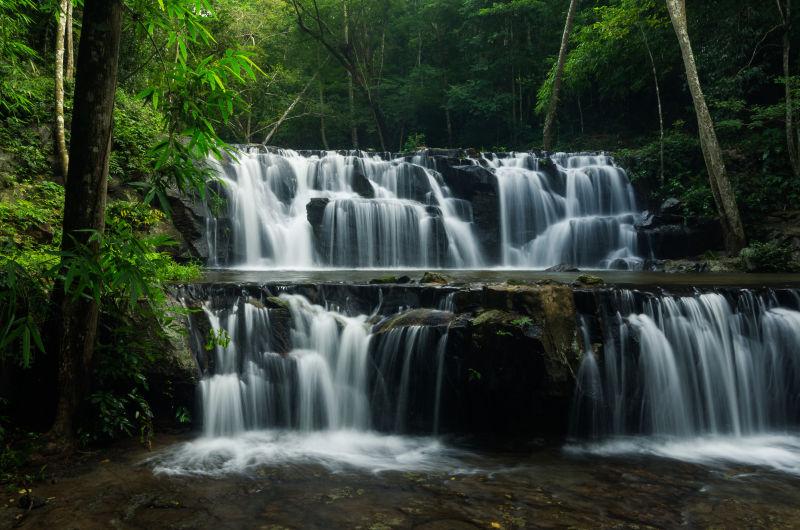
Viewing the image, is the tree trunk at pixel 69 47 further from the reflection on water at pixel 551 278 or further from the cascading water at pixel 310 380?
the cascading water at pixel 310 380

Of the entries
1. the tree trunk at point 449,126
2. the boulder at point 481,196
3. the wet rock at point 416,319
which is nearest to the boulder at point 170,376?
the wet rock at point 416,319

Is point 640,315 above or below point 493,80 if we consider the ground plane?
below

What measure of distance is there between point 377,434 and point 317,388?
955 millimetres

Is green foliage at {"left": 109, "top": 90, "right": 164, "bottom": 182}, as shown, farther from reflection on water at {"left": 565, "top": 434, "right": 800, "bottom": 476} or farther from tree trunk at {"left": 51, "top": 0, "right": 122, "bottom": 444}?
reflection on water at {"left": 565, "top": 434, "right": 800, "bottom": 476}

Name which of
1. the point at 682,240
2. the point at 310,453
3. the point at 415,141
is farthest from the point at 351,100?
the point at 310,453

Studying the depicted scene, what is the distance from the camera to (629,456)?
5.90m

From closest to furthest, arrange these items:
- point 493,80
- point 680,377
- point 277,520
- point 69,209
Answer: point 277,520
point 69,209
point 680,377
point 493,80

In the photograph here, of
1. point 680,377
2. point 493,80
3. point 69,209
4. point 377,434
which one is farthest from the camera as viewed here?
point 493,80

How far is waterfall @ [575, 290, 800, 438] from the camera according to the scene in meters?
6.85

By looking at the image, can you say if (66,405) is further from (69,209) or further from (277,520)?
(277,520)

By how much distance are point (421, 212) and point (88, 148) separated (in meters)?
11.3

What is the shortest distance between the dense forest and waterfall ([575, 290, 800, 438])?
533 centimetres

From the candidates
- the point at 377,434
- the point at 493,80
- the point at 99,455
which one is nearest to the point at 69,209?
the point at 99,455

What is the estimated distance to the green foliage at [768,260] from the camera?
12.3m
